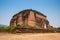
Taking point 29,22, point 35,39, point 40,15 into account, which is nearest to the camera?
point 35,39

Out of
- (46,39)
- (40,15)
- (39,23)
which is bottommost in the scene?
(46,39)

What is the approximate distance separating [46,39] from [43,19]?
2280 cm

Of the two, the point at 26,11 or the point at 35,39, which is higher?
the point at 26,11

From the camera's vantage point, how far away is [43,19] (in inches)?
1320

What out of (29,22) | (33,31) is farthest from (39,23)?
(33,31)

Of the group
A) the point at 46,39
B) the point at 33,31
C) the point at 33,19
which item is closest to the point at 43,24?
the point at 33,19

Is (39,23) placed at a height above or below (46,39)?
above

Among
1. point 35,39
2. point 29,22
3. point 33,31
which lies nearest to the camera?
point 35,39

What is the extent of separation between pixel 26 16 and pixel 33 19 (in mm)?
2142

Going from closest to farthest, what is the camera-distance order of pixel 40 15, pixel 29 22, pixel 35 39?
pixel 35 39, pixel 29 22, pixel 40 15

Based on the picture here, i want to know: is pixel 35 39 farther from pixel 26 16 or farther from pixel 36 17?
pixel 36 17

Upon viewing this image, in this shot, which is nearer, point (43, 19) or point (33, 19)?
point (33, 19)

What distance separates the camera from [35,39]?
10.8 m

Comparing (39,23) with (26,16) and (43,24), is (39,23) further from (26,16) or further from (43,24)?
(26,16)
